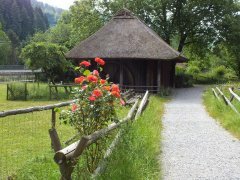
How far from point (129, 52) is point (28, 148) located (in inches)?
605

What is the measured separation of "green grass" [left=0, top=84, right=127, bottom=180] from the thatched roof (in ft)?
28.7

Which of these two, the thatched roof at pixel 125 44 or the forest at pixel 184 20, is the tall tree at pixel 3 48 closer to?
the forest at pixel 184 20

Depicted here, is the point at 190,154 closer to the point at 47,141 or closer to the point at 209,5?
the point at 47,141

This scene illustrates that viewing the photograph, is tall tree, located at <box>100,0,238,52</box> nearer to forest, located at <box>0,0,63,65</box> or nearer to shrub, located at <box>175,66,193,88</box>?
shrub, located at <box>175,66,193,88</box>

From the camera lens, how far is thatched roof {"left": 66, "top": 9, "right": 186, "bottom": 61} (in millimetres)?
24797

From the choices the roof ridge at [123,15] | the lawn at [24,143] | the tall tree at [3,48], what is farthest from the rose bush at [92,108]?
the tall tree at [3,48]

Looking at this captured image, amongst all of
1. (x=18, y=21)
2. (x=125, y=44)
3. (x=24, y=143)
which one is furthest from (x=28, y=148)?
(x=18, y=21)

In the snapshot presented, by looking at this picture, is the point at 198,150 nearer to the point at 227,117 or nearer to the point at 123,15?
the point at 227,117

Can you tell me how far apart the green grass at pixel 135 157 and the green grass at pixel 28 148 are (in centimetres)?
63

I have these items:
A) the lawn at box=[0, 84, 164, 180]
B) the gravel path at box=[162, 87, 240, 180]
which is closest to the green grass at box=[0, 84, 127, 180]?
the lawn at box=[0, 84, 164, 180]

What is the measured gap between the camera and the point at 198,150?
372 inches

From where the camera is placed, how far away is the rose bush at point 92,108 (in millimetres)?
5906

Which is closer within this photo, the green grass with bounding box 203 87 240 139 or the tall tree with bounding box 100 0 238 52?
the green grass with bounding box 203 87 240 139

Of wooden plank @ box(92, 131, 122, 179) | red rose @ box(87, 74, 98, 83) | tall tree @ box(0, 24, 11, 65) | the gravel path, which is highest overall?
tall tree @ box(0, 24, 11, 65)
